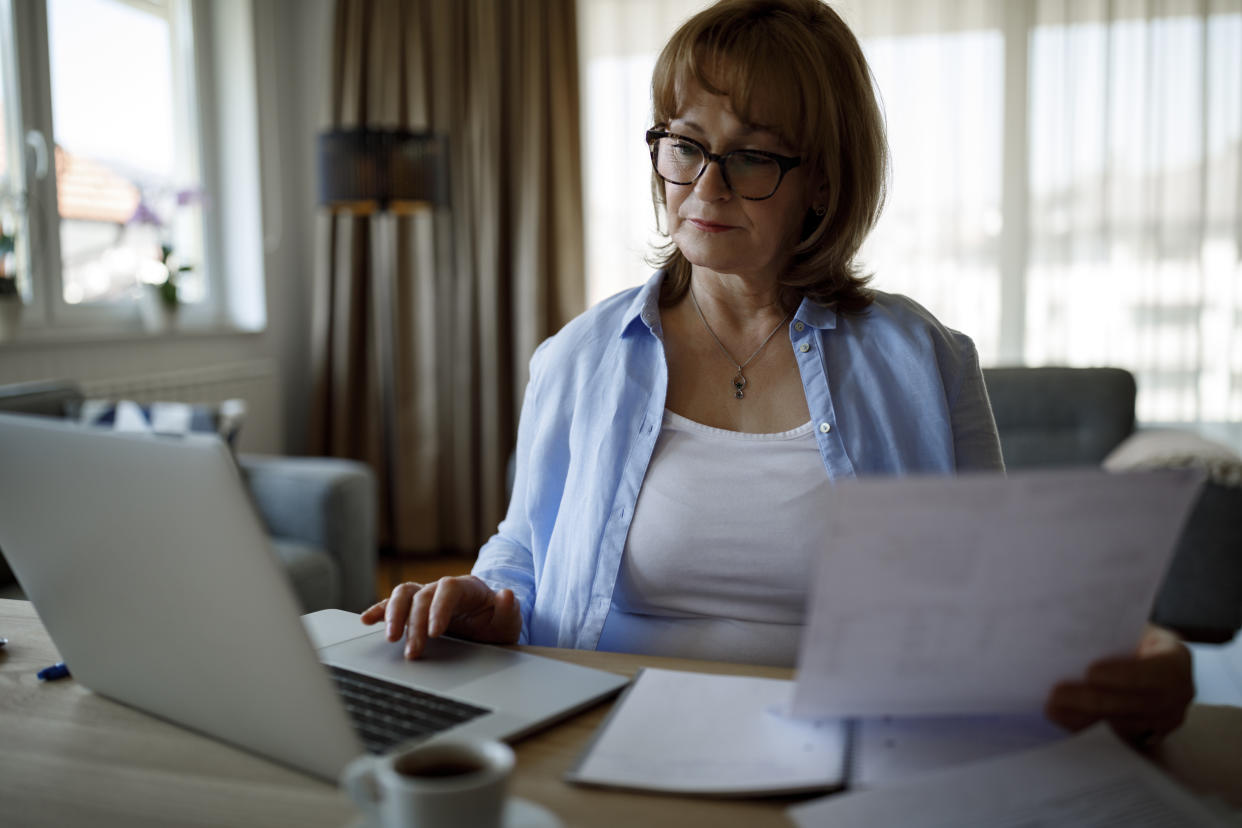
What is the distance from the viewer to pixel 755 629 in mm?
1062

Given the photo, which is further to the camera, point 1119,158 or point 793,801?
point 1119,158

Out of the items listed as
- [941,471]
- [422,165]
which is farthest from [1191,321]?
[941,471]

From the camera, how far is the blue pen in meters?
0.82

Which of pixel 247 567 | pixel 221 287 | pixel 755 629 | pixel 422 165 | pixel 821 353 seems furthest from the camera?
pixel 221 287

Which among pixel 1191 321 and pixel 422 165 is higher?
pixel 422 165

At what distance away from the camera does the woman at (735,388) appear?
3.56 ft

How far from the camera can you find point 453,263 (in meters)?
3.93

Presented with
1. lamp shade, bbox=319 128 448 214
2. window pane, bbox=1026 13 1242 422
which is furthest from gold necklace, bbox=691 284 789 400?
window pane, bbox=1026 13 1242 422

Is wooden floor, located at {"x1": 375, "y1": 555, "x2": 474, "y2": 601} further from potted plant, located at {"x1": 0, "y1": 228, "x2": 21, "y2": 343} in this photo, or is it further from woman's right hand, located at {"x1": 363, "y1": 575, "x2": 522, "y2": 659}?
woman's right hand, located at {"x1": 363, "y1": 575, "x2": 522, "y2": 659}

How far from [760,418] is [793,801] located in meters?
0.60

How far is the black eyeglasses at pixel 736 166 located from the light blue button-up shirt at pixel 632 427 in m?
0.15

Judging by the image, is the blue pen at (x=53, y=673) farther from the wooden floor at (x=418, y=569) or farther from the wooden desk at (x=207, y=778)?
the wooden floor at (x=418, y=569)

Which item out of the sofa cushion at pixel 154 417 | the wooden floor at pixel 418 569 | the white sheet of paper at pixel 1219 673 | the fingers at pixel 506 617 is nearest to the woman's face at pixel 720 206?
the fingers at pixel 506 617

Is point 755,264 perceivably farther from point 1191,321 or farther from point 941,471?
point 1191,321
